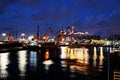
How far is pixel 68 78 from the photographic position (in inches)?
1133

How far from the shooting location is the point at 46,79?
1099 inches

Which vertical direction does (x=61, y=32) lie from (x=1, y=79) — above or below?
above

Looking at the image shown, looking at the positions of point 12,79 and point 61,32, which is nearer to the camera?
point 12,79

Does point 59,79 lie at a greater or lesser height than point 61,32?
lesser

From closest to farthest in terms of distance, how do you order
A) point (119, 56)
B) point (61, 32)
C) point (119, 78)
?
point (119, 78), point (119, 56), point (61, 32)

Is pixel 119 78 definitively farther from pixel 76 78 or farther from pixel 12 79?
pixel 12 79

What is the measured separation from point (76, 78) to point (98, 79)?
212cm

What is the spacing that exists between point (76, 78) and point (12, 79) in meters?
5.94

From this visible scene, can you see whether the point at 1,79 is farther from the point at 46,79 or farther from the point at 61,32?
the point at 61,32

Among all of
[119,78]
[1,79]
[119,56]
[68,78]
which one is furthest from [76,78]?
[119,56]

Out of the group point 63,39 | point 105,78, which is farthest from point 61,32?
point 105,78

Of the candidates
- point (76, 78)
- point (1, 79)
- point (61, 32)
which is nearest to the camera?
point (1, 79)

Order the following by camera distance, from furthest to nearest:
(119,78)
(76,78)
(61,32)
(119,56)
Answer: (61,32) → (119,56) → (76,78) → (119,78)

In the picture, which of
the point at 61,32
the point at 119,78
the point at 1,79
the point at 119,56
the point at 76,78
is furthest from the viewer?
the point at 61,32
